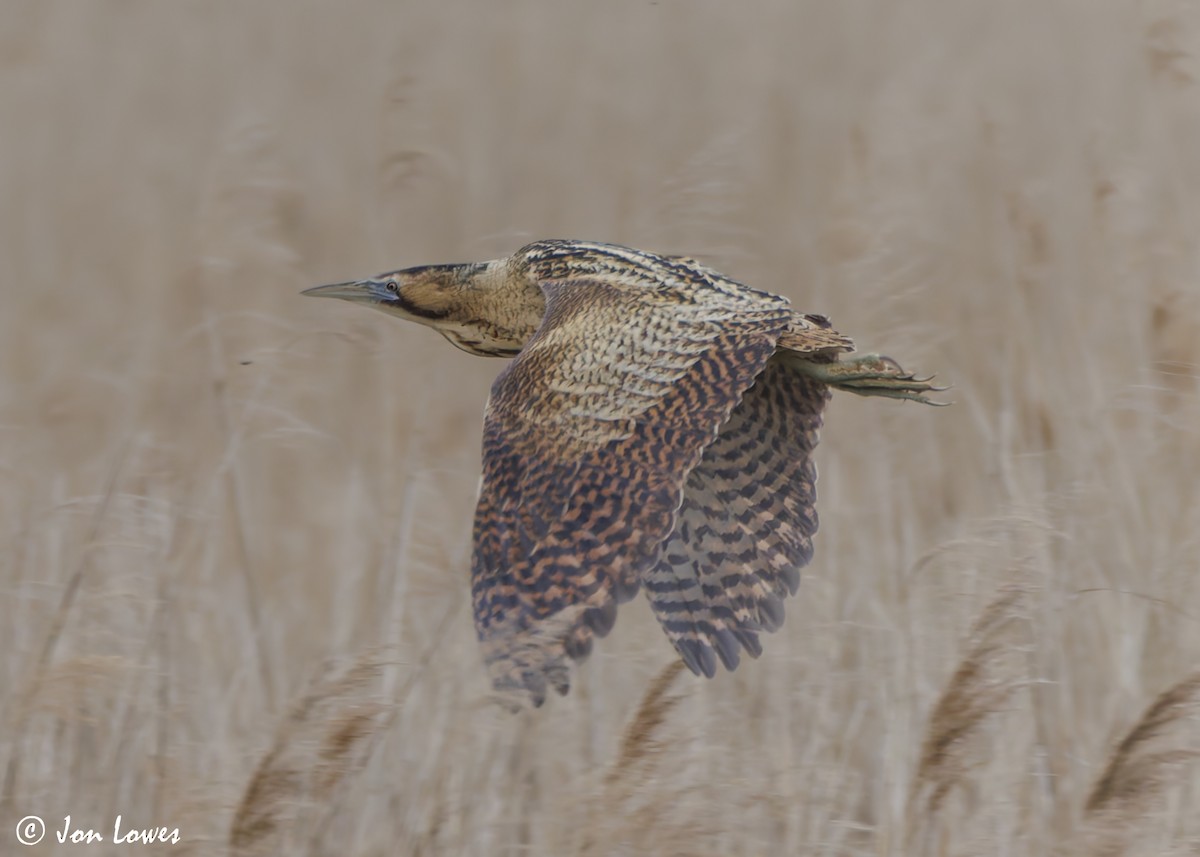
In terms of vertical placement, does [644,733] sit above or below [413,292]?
below

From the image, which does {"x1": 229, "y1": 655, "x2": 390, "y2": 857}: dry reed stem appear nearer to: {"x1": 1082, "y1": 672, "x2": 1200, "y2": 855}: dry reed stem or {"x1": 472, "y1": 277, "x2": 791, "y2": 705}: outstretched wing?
{"x1": 472, "y1": 277, "x2": 791, "y2": 705}: outstretched wing

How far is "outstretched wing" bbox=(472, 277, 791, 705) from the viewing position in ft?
8.86

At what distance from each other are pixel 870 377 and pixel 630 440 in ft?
1.79

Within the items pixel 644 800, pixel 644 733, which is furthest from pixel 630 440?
pixel 644 800

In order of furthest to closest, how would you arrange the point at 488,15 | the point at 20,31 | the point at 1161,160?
the point at 488,15, the point at 20,31, the point at 1161,160

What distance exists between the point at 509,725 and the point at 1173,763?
1234 millimetres

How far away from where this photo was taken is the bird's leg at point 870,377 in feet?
10.4

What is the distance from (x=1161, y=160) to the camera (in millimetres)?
4898

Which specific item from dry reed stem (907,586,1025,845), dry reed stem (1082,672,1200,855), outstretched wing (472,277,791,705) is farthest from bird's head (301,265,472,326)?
dry reed stem (1082,672,1200,855)

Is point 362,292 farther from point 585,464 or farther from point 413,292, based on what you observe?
point 585,464

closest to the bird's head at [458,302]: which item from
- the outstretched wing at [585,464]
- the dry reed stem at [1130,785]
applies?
the outstretched wing at [585,464]

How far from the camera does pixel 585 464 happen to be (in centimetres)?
286

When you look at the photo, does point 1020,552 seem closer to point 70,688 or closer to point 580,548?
point 580,548

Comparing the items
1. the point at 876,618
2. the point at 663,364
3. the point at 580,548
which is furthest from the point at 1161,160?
the point at 580,548
